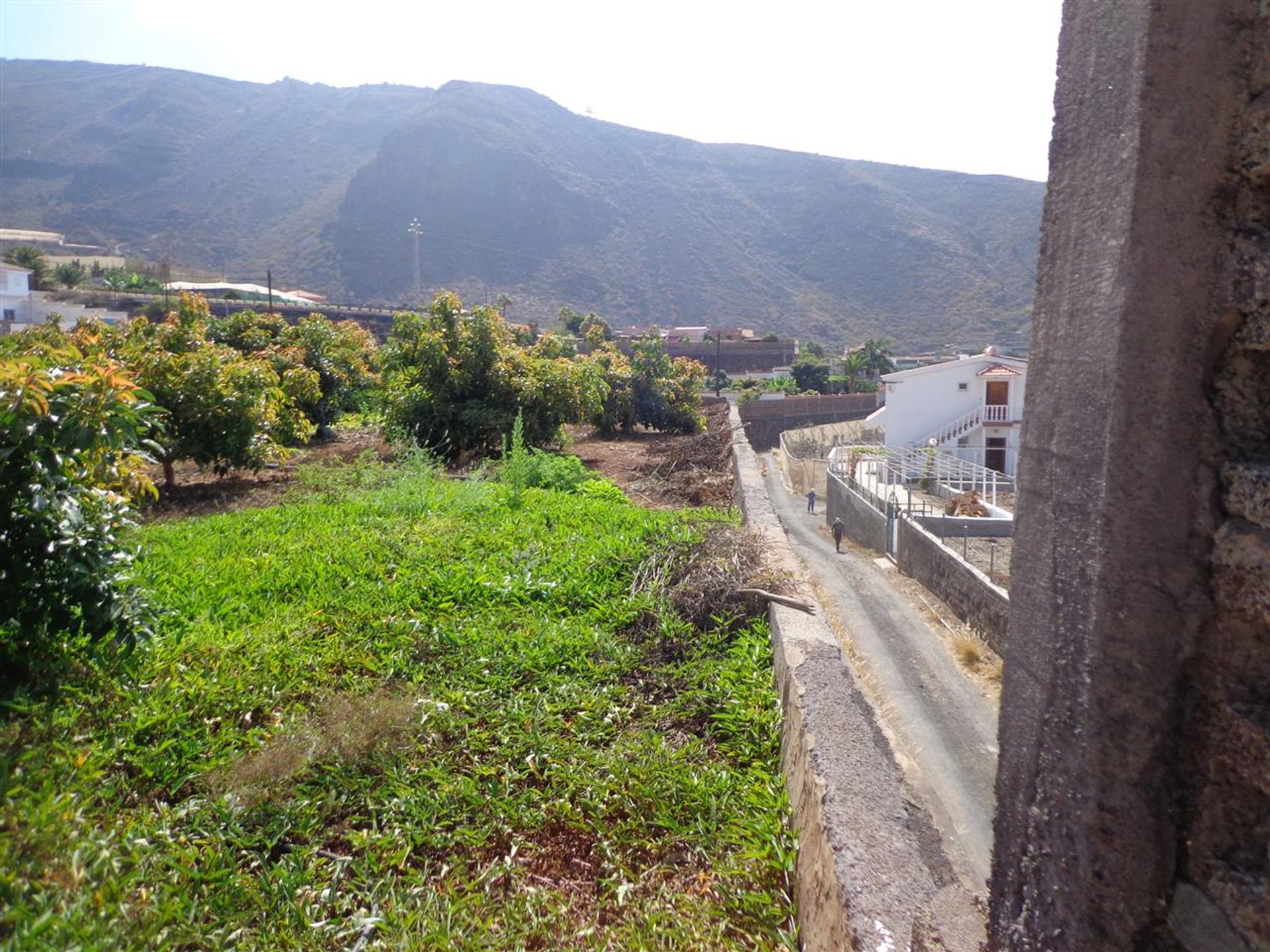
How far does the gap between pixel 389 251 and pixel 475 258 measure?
7560 mm

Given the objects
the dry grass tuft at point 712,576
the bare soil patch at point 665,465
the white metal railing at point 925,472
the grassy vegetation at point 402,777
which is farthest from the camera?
the white metal railing at point 925,472

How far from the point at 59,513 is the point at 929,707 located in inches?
295

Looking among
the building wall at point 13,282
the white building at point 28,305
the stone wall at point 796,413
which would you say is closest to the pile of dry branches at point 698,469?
the stone wall at point 796,413

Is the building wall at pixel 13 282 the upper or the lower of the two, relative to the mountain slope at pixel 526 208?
lower

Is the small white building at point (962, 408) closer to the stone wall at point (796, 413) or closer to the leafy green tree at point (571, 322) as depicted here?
the stone wall at point (796, 413)

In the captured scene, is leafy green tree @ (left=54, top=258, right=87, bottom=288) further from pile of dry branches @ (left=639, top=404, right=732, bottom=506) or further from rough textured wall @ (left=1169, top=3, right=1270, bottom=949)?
rough textured wall @ (left=1169, top=3, right=1270, bottom=949)

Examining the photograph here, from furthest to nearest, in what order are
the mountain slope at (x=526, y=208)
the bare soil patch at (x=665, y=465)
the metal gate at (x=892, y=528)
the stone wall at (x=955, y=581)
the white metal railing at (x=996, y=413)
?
the mountain slope at (x=526, y=208) < the white metal railing at (x=996, y=413) < the metal gate at (x=892, y=528) < the stone wall at (x=955, y=581) < the bare soil patch at (x=665, y=465)

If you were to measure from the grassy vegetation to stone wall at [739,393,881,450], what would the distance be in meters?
28.7

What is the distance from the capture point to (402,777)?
2.89 metres

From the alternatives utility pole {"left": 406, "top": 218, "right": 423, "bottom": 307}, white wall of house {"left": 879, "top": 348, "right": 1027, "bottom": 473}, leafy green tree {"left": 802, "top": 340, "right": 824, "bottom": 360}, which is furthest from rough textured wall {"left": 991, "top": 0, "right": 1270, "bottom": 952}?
utility pole {"left": 406, "top": 218, "right": 423, "bottom": 307}

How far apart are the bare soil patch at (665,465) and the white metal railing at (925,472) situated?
24.1ft

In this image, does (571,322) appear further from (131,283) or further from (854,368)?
(131,283)

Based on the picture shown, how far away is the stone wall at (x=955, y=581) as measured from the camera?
10.4 metres

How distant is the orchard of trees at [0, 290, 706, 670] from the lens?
291cm
